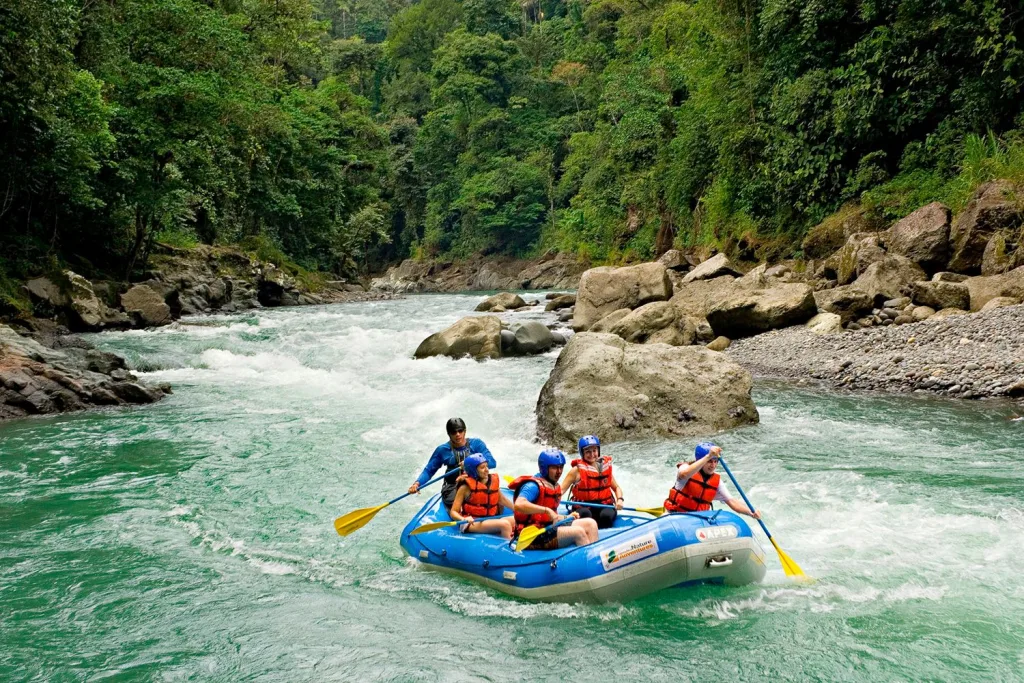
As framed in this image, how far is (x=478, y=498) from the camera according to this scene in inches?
246

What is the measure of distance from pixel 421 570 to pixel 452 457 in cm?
100

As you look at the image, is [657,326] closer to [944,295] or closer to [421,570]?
[944,295]

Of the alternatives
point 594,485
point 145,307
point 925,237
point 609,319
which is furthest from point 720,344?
point 145,307

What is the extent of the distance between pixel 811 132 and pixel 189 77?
16234 mm

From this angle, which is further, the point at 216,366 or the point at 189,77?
the point at 189,77

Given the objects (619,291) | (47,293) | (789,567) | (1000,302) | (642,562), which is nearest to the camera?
(642,562)

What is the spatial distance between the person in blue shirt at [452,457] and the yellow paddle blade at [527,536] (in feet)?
3.25

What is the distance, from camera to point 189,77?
2167 cm

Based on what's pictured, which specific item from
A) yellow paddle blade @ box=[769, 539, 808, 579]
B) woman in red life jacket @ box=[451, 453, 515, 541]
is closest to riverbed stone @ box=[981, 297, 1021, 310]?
yellow paddle blade @ box=[769, 539, 808, 579]

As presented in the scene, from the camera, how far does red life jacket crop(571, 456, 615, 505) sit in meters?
6.03

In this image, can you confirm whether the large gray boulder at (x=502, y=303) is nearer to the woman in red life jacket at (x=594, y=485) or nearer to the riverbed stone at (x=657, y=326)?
the riverbed stone at (x=657, y=326)

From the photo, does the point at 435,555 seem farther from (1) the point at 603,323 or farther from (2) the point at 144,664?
(1) the point at 603,323

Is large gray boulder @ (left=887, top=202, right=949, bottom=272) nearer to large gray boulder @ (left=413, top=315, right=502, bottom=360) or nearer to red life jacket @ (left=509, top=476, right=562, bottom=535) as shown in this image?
large gray boulder @ (left=413, top=315, right=502, bottom=360)

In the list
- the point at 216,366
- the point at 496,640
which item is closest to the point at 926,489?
the point at 496,640
